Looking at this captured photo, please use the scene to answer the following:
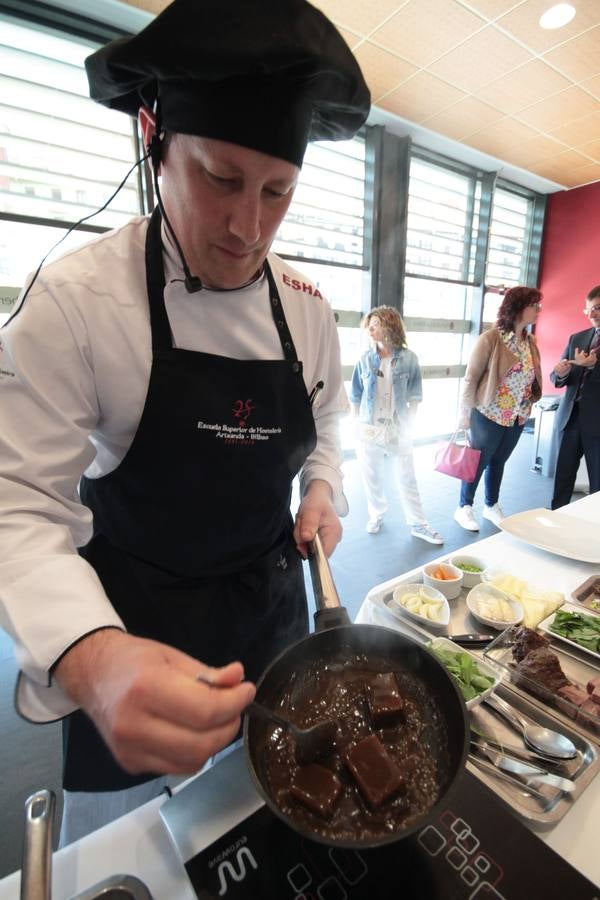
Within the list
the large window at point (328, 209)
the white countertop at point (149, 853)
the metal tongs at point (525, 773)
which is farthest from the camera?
the large window at point (328, 209)

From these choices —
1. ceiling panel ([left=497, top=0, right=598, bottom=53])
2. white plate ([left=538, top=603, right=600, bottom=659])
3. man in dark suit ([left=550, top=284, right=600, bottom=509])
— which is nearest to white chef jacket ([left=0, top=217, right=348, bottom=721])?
white plate ([left=538, top=603, right=600, bottom=659])

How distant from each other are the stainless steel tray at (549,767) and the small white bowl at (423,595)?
22cm

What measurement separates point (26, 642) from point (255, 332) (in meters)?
0.73

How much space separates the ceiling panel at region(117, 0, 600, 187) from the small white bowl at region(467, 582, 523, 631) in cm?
346

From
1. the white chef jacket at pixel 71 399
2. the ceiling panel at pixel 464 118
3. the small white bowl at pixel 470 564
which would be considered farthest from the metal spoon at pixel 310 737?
the ceiling panel at pixel 464 118

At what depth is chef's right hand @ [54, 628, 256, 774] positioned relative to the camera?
0.44 metres

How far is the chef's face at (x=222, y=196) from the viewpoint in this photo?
69 cm

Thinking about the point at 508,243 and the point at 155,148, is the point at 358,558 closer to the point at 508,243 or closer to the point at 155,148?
the point at 155,148

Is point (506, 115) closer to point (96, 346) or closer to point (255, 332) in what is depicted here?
point (255, 332)

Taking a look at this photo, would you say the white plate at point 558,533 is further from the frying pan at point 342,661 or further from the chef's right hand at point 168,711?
the chef's right hand at point 168,711

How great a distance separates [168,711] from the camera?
1.46 feet

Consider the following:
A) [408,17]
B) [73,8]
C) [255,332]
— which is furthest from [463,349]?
[255,332]

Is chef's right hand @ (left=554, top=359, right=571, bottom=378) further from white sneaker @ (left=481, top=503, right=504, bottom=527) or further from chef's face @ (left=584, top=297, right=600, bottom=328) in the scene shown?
white sneaker @ (left=481, top=503, right=504, bottom=527)

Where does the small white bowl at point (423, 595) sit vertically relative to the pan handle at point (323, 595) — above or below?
below
